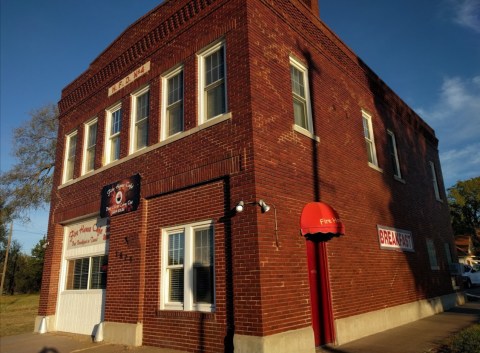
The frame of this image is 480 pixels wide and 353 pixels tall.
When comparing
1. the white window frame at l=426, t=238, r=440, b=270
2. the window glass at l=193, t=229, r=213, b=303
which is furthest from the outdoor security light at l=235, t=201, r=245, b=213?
the white window frame at l=426, t=238, r=440, b=270

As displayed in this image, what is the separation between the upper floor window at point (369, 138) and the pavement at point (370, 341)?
5.16 m

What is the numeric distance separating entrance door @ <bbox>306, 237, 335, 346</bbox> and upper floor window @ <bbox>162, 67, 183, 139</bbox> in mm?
4584

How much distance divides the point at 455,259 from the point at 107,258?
50.0 feet

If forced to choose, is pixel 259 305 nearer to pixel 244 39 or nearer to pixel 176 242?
pixel 176 242

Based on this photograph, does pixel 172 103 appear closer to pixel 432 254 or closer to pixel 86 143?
pixel 86 143

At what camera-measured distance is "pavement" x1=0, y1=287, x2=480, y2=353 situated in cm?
795

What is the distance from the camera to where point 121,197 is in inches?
419

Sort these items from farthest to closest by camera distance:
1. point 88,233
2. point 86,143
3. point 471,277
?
point 471,277
point 86,143
point 88,233

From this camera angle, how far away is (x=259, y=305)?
6656mm

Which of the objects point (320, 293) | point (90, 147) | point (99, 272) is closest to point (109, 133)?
point (90, 147)

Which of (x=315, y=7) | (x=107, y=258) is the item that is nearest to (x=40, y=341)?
(x=107, y=258)

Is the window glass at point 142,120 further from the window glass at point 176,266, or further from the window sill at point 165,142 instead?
the window glass at point 176,266

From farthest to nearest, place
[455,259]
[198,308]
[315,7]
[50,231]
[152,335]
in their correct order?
[455,259] → [50,231] → [315,7] → [152,335] → [198,308]

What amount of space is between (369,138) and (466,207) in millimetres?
62951
